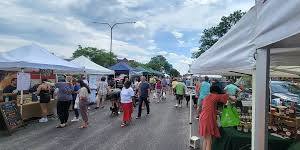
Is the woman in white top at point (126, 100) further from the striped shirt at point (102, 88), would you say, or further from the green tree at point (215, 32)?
the green tree at point (215, 32)

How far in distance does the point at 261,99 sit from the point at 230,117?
386 centimetres

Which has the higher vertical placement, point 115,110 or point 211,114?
point 211,114

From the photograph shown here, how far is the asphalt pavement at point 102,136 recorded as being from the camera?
9.13 meters

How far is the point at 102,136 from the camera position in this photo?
10688 mm

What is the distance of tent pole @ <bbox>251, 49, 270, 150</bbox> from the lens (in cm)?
245

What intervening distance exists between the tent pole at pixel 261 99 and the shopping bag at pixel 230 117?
3.73 meters

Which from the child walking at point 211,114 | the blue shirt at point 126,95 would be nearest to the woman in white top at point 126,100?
the blue shirt at point 126,95

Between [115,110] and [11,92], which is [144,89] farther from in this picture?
[11,92]

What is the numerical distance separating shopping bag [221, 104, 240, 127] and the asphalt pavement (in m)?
2.95

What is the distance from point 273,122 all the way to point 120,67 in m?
29.6

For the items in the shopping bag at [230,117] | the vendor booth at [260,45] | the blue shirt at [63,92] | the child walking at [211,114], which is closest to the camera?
the vendor booth at [260,45]

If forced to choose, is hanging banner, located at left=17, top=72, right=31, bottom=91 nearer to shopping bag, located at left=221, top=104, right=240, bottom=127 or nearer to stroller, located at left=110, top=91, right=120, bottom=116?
stroller, located at left=110, top=91, right=120, bottom=116

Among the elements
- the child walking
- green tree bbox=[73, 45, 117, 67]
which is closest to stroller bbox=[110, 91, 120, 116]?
the child walking

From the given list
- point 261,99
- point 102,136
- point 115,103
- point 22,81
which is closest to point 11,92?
point 22,81
